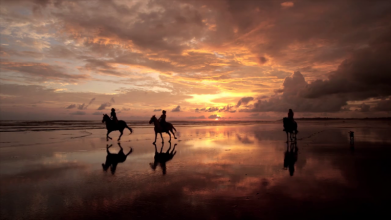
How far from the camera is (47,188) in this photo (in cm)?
609

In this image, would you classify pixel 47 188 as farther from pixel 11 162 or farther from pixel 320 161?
pixel 320 161

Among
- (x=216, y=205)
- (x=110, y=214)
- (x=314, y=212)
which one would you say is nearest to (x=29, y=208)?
(x=110, y=214)

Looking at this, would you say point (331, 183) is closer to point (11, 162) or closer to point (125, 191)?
point (125, 191)

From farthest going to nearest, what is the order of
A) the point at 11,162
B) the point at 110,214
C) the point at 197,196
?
the point at 11,162 < the point at 197,196 < the point at 110,214

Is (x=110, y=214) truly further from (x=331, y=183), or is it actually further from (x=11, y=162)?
(x=11, y=162)

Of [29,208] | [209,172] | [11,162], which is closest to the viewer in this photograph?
[29,208]

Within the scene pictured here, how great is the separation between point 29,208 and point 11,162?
6.50 m

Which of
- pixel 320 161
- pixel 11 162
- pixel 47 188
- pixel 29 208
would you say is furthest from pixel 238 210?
pixel 11 162

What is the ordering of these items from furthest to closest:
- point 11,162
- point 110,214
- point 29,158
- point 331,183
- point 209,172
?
point 29,158
point 11,162
point 209,172
point 331,183
point 110,214

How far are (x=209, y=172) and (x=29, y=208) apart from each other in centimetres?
518

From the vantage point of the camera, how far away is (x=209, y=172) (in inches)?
305

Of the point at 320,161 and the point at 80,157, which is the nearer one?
the point at 320,161

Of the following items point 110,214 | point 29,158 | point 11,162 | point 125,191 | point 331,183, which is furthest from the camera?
point 29,158

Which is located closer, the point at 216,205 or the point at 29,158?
the point at 216,205
